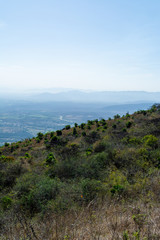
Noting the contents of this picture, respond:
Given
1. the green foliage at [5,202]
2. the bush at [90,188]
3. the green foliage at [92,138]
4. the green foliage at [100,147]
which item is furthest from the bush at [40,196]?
the green foliage at [92,138]

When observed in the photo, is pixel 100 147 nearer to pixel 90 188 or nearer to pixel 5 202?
pixel 90 188

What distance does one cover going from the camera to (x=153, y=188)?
425cm

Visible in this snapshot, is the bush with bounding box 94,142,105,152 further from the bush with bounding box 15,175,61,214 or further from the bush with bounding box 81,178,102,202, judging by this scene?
the bush with bounding box 15,175,61,214

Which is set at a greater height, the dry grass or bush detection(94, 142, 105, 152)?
the dry grass

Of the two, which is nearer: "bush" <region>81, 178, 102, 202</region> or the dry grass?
the dry grass

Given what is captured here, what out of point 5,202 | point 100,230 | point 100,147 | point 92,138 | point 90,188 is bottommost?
point 5,202

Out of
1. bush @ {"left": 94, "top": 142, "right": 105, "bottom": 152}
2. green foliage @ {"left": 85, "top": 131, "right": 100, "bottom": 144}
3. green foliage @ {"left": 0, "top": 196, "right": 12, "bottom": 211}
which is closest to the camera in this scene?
green foliage @ {"left": 0, "top": 196, "right": 12, "bottom": 211}

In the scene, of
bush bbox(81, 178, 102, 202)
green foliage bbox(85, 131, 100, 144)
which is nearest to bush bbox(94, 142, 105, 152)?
green foliage bbox(85, 131, 100, 144)

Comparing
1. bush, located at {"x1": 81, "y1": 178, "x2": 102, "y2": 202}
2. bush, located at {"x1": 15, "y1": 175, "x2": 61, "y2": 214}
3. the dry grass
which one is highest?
the dry grass

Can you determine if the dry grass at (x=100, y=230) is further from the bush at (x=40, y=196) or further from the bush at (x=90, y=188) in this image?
the bush at (x=40, y=196)

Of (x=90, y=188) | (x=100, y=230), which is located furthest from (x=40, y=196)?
(x=100, y=230)

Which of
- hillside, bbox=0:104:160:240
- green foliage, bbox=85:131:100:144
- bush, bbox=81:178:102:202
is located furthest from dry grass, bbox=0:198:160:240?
green foliage, bbox=85:131:100:144

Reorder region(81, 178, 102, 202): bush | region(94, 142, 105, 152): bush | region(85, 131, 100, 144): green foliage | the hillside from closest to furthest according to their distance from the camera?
the hillside, region(81, 178, 102, 202): bush, region(94, 142, 105, 152): bush, region(85, 131, 100, 144): green foliage

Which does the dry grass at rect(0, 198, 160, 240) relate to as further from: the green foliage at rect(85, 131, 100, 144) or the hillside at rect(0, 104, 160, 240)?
the green foliage at rect(85, 131, 100, 144)
